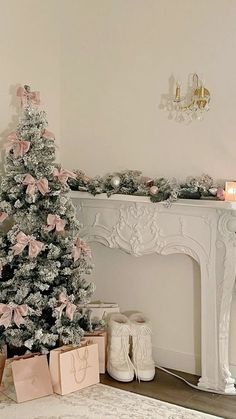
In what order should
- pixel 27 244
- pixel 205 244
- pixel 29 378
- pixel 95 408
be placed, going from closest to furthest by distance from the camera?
pixel 95 408 < pixel 29 378 < pixel 27 244 < pixel 205 244

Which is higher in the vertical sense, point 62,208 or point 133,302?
point 62,208

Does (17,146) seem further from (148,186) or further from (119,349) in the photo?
(119,349)

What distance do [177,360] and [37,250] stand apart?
1220 millimetres

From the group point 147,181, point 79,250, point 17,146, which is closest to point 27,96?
point 17,146

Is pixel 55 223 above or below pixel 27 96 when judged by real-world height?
below

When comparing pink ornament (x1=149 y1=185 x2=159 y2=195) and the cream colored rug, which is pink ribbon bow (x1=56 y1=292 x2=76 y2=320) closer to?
the cream colored rug

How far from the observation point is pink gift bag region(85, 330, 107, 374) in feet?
10.8

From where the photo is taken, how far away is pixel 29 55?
368 cm

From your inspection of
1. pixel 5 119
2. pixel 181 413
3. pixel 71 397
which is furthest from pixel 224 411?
pixel 5 119

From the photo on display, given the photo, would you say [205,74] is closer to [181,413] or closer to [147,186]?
[147,186]

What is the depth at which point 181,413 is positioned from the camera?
2.80m

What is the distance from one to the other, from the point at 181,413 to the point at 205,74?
77.3 inches

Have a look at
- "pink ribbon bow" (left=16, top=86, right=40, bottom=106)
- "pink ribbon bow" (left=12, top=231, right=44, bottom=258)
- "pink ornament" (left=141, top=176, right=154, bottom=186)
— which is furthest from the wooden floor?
"pink ribbon bow" (left=16, top=86, right=40, bottom=106)

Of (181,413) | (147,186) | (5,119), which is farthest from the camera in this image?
(5,119)
